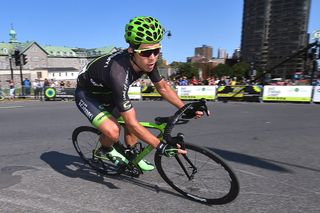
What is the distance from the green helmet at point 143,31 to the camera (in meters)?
2.97

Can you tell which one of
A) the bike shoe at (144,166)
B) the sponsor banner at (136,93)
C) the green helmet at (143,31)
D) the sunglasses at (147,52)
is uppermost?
the green helmet at (143,31)

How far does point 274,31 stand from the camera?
93.4 m

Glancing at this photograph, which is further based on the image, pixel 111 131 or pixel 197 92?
pixel 197 92

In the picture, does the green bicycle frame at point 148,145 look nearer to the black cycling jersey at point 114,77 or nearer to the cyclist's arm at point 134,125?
the cyclist's arm at point 134,125

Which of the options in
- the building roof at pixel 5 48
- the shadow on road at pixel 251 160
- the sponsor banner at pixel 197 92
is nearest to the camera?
the shadow on road at pixel 251 160

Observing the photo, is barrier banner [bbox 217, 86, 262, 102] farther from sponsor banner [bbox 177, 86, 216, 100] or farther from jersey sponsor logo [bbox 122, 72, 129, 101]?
jersey sponsor logo [bbox 122, 72, 129, 101]

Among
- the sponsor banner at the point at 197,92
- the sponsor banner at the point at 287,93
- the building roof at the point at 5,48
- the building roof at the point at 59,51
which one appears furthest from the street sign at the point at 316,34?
the building roof at the point at 59,51

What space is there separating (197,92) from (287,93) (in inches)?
206

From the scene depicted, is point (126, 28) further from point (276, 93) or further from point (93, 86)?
point (276, 93)

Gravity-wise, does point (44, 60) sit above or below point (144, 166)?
above

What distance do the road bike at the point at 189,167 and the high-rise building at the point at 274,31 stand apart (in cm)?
6802

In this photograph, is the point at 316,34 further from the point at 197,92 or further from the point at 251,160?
the point at 251,160

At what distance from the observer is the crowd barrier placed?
15.8 metres

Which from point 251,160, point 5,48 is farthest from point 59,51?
point 251,160
